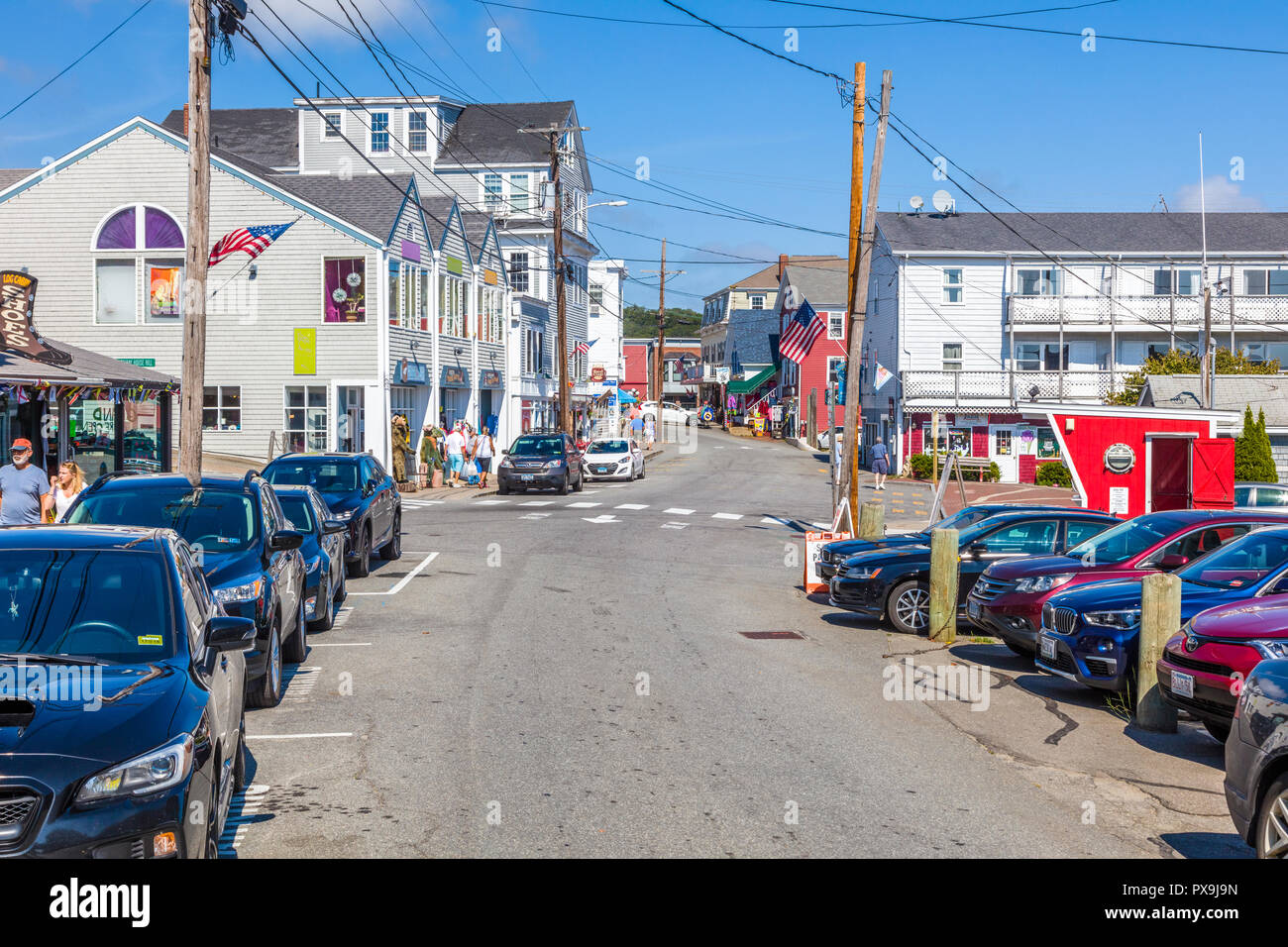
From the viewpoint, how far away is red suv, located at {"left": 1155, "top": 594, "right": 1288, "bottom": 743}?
27.5 ft

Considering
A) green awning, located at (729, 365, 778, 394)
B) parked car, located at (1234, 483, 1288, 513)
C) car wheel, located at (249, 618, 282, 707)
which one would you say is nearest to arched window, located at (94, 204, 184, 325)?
parked car, located at (1234, 483, 1288, 513)

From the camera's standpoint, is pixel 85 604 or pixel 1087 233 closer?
pixel 85 604

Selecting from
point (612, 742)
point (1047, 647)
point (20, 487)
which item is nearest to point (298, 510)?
point (20, 487)

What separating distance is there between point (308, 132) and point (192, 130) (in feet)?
157

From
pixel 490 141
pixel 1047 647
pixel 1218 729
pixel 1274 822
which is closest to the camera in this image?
pixel 1274 822

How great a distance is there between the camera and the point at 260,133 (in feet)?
219

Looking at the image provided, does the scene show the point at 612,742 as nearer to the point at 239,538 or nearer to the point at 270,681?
the point at 270,681

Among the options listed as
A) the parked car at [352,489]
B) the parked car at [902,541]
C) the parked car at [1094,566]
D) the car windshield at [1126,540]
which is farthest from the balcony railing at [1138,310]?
the parked car at [1094,566]

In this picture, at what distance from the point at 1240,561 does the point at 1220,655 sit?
3.20 meters

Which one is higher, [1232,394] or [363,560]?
[1232,394]

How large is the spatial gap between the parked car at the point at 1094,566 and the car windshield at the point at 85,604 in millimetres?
8625

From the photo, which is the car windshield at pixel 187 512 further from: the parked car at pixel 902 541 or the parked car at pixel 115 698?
the parked car at pixel 902 541

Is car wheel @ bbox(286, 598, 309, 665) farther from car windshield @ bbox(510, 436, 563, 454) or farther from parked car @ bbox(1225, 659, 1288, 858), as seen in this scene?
car windshield @ bbox(510, 436, 563, 454)

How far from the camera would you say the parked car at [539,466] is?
3684 cm
